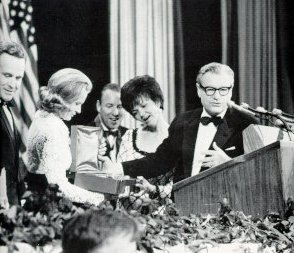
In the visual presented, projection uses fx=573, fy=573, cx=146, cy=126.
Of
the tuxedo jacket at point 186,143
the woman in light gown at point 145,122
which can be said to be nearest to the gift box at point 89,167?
the woman in light gown at point 145,122

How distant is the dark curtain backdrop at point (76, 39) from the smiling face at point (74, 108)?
0.15 feet

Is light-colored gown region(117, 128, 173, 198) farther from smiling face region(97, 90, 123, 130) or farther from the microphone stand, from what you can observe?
the microphone stand

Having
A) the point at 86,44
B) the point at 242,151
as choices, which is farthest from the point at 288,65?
the point at 86,44

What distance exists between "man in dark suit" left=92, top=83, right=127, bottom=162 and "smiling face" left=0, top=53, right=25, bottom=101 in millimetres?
684

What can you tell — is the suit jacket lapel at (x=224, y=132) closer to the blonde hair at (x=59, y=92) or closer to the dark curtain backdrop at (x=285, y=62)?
the dark curtain backdrop at (x=285, y=62)

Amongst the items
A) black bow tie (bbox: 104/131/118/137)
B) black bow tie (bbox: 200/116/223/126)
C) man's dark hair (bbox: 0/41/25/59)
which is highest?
man's dark hair (bbox: 0/41/25/59)

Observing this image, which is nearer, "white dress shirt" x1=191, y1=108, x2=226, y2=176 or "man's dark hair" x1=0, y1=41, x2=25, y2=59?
"man's dark hair" x1=0, y1=41, x2=25, y2=59

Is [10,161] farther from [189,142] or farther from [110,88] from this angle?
[189,142]

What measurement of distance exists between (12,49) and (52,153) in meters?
0.80

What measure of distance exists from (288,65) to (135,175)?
1911 millimetres

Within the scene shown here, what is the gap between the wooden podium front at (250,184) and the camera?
3992 millimetres

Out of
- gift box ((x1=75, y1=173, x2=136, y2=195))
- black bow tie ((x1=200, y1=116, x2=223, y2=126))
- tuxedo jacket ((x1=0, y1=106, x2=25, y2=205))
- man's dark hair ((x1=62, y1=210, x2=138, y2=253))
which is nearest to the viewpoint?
man's dark hair ((x1=62, y1=210, x2=138, y2=253))

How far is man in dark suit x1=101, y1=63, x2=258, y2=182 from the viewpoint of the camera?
15.1 ft

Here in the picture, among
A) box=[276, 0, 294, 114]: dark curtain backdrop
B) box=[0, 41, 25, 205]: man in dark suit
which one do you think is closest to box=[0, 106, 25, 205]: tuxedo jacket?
box=[0, 41, 25, 205]: man in dark suit
